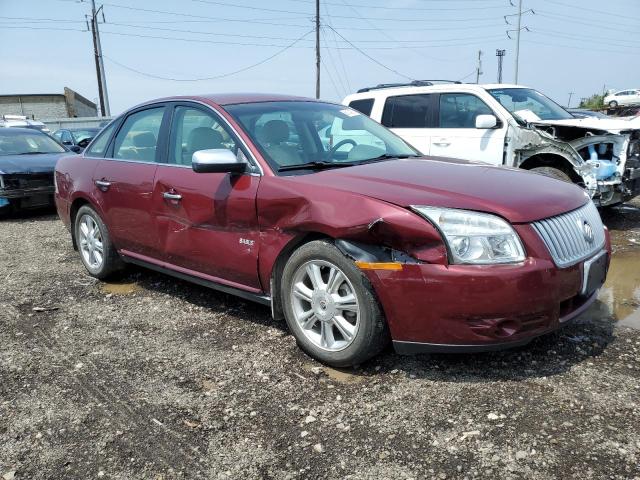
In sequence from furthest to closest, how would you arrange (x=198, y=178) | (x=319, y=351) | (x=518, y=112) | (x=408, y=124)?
(x=408, y=124)
(x=518, y=112)
(x=198, y=178)
(x=319, y=351)

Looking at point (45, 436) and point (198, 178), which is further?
point (198, 178)

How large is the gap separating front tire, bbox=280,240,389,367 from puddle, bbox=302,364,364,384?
1.9 inches

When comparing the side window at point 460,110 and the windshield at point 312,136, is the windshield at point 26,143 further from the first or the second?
the windshield at point 312,136

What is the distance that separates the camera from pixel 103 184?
4.92 metres

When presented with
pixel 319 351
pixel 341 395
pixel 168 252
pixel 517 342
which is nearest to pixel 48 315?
pixel 168 252

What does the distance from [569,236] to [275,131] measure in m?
2.04

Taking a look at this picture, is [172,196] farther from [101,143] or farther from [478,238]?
[478,238]

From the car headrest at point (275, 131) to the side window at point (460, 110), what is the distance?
4.40 m

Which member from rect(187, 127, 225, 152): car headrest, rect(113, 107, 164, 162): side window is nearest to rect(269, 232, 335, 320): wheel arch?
rect(187, 127, 225, 152): car headrest

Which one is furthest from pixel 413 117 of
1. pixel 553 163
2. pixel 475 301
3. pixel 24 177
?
pixel 24 177

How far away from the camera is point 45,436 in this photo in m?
2.78

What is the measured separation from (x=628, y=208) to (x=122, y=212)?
24.2 feet

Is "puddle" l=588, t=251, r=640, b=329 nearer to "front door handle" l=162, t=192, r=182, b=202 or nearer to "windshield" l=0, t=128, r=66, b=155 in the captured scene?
"front door handle" l=162, t=192, r=182, b=202

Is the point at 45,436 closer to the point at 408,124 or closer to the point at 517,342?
the point at 517,342
